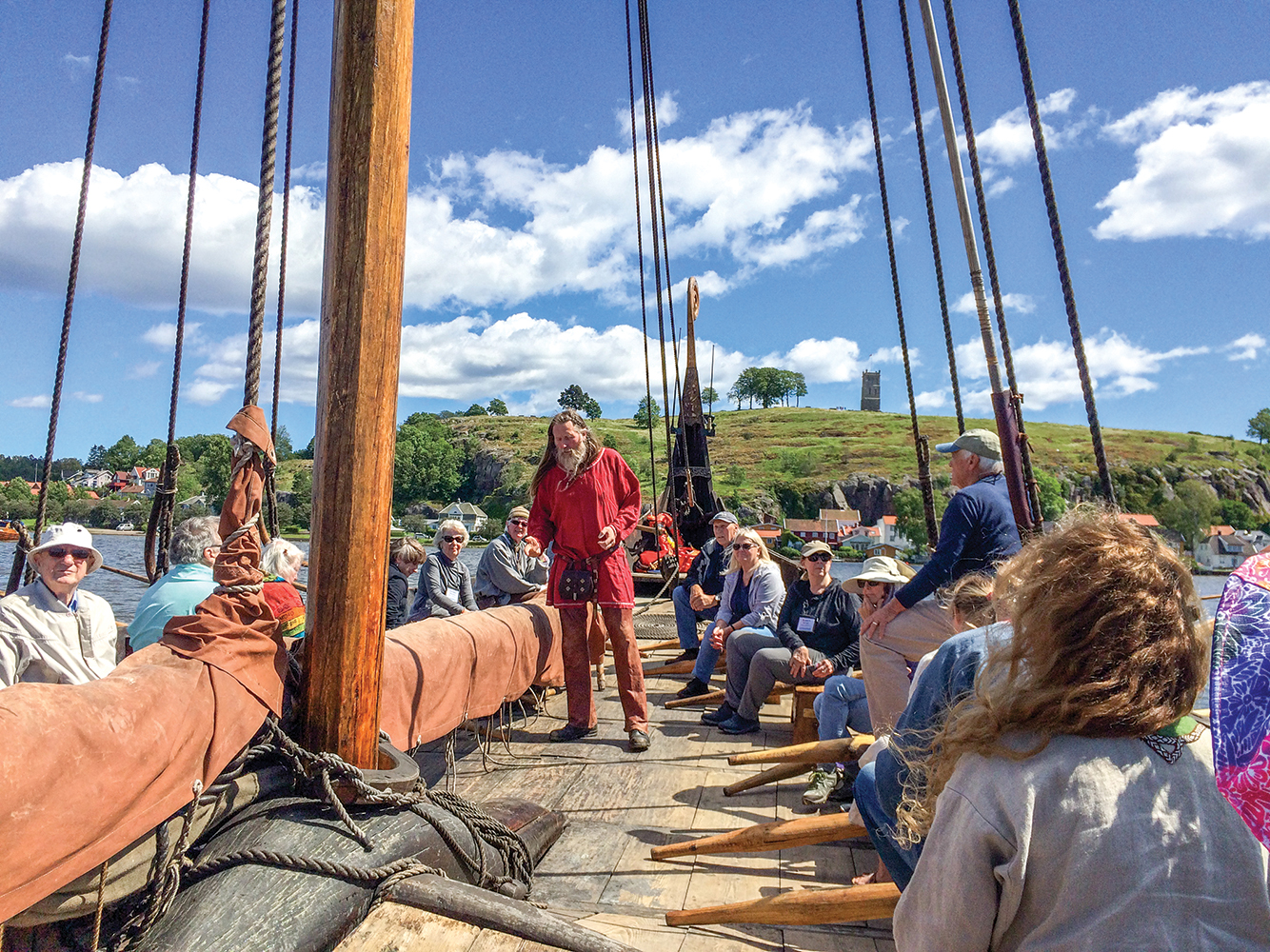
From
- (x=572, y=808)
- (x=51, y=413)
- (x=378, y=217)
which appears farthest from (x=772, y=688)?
(x=51, y=413)

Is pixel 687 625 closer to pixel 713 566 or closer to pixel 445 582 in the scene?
pixel 713 566

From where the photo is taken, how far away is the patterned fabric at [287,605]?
226 cm

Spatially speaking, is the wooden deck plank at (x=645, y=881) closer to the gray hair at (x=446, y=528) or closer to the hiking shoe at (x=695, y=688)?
the hiking shoe at (x=695, y=688)

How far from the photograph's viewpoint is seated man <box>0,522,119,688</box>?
2.87m

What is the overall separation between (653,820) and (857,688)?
1132 millimetres

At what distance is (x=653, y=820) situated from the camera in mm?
3188

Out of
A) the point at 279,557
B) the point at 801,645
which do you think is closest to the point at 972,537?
the point at 801,645

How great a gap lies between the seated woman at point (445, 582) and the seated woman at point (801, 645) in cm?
207

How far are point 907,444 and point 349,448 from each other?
10374 cm

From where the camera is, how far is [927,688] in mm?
1694

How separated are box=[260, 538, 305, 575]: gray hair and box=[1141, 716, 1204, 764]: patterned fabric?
297cm

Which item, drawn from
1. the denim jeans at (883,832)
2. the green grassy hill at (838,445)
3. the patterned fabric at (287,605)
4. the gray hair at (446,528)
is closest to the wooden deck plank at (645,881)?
the denim jeans at (883,832)

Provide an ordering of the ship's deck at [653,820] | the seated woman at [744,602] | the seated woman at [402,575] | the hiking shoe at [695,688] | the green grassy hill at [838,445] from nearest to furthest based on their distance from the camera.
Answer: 1. the ship's deck at [653,820]
2. the seated woman at [744,602]
3. the hiking shoe at [695,688]
4. the seated woman at [402,575]
5. the green grassy hill at [838,445]

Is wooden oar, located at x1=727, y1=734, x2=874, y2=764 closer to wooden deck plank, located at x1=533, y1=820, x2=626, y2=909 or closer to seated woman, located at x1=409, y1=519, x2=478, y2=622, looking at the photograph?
wooden deck plank, located at x1=533, y1=820, x2=626, y2=909
